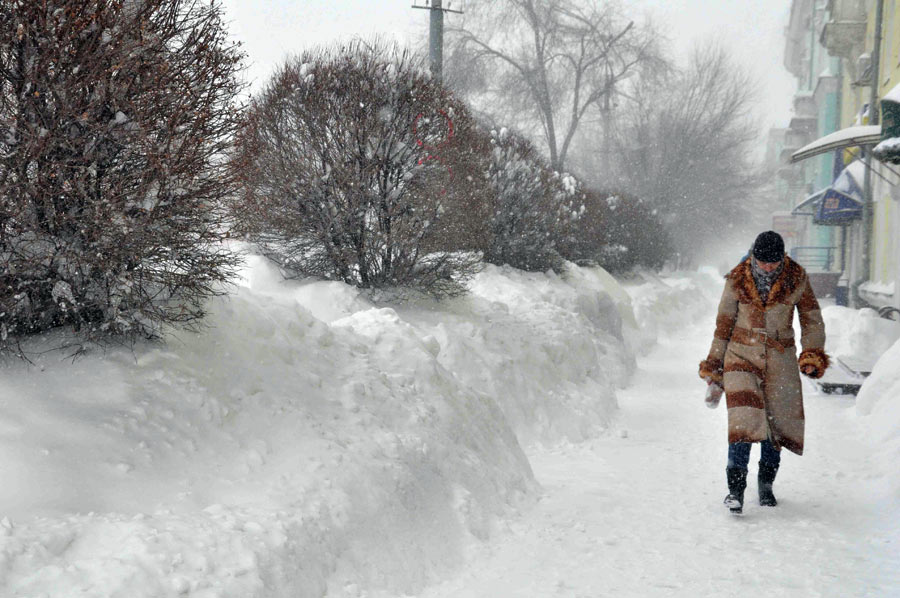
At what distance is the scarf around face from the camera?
4777 millimetres

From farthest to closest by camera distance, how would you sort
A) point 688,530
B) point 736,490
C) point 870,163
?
point 870,163 < point 736,490 < point 688,530

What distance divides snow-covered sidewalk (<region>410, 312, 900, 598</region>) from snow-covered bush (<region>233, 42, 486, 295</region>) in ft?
7.84

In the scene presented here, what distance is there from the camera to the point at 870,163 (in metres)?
17.8

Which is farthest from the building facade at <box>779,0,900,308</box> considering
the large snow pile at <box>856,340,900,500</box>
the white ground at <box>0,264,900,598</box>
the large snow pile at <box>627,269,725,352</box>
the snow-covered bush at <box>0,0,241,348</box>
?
the snow-covered bush at <box>0,0,241,348</box>

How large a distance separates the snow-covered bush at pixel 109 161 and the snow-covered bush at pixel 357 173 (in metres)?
2.87

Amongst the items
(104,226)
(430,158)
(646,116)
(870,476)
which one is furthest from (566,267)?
(646,116)

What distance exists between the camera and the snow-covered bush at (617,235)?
16047 mm

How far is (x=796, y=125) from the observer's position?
38281mm

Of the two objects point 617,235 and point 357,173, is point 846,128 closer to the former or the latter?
point 617,235

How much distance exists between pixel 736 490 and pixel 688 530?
1.44 feet

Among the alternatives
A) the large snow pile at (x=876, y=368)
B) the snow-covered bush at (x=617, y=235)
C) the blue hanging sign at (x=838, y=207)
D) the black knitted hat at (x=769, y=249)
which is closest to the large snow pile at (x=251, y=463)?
the black knitted hat at (x=769, y=249)

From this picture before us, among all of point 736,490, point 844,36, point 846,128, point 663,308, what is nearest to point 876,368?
point 736,490

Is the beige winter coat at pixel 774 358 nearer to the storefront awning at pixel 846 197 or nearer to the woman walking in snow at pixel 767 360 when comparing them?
the woman walking in snow at pixel 767 360

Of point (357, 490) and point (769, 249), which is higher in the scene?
point (769, 249)
